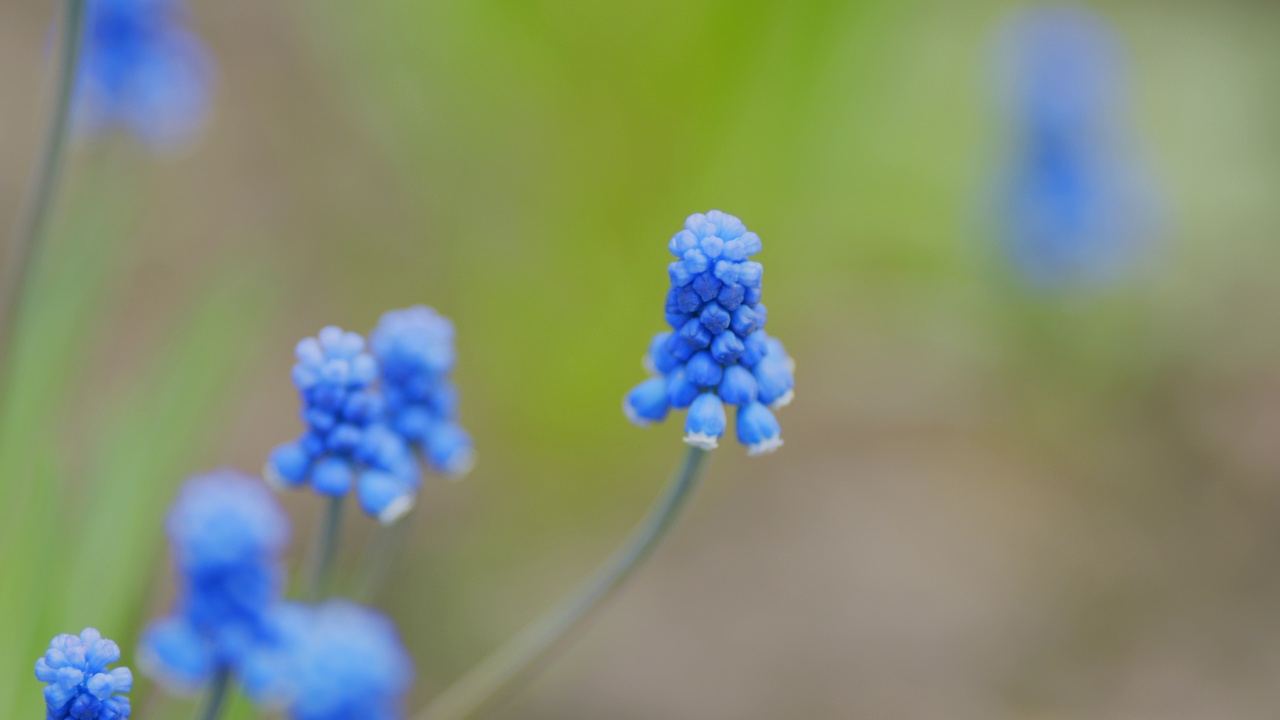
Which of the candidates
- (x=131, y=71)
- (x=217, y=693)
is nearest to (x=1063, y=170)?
(x=131, y=71)

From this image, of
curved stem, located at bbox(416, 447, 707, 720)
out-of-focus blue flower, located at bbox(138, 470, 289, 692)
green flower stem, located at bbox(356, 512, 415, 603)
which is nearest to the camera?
out-of-focus blue flower, located at bbox(138, 470, 289, 692)

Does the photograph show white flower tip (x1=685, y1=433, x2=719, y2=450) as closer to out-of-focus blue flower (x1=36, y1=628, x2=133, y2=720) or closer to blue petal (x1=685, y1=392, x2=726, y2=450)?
blue petal (x1=685, y1=392, x2=726, y2=450)

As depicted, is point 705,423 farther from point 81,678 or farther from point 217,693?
point 81,678

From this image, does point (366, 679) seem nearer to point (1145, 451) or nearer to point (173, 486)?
point (173, 486)

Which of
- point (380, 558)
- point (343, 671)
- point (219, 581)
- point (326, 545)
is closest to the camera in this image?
point (343, 671)

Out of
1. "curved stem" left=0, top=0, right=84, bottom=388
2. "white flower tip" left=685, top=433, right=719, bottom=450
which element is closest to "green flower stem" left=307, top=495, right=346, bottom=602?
"white flower tip" left=685, top=433, right=719, bottom=450
